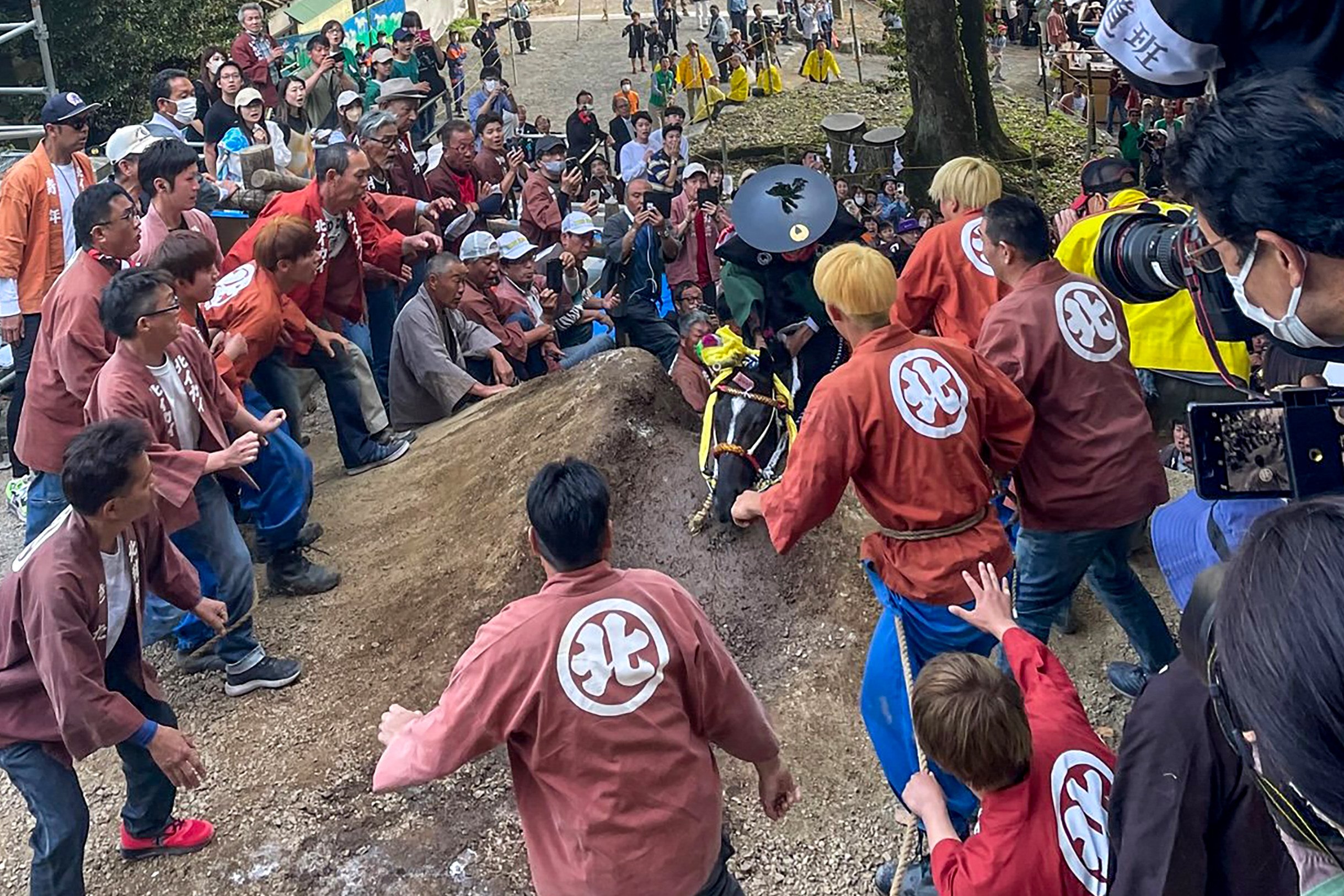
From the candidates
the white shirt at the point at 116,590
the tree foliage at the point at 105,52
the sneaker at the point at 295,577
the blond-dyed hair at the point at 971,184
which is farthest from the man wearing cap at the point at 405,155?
the tree foliage at the point at 105,52

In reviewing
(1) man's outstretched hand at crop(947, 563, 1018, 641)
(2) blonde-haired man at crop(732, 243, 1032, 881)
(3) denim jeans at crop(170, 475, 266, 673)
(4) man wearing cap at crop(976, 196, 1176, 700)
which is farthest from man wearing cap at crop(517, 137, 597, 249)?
(1) man's outstretched hand at crop(947, 563, 1018, 641)

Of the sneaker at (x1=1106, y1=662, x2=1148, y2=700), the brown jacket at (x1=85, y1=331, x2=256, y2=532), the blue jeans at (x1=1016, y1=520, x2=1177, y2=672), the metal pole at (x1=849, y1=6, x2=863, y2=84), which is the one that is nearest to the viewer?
the blue jeans at (x1=1016, y1=520, x2=1177, y2=672)

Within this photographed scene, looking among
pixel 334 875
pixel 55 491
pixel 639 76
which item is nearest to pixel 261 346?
pixel 55 491

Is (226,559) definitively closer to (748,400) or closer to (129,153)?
(748,400)

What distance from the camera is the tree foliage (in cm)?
1884

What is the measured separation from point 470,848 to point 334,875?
1.53 feet

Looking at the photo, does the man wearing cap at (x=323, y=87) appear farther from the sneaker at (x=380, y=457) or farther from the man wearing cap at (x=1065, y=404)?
the man wearing cap at (x=1065, y=404)

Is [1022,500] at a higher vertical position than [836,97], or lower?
higher

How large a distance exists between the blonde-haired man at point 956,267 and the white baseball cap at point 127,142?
15.6 feet

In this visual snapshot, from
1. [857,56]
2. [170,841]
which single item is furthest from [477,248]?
[857,56]

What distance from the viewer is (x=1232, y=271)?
214cm

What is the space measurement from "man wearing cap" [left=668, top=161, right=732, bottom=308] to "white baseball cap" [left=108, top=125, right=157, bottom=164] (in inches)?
156

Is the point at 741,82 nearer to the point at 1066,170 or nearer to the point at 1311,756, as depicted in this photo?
the point at 1066,170

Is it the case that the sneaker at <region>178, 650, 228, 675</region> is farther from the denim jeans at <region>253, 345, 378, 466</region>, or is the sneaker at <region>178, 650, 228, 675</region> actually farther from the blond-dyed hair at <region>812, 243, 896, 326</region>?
the blond-dyed hair at <region>812, 243, 896, 326</region>
